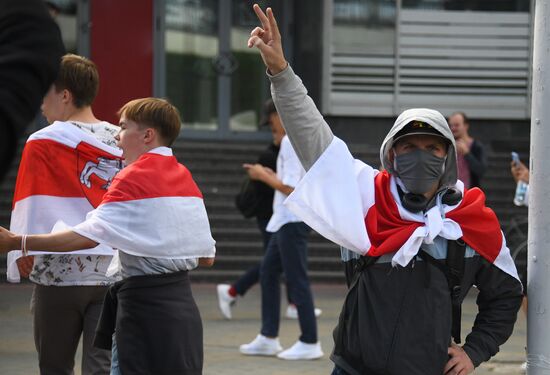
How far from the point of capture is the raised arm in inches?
139

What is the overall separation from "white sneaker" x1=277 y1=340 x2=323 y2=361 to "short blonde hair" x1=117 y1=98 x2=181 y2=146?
3.59 m

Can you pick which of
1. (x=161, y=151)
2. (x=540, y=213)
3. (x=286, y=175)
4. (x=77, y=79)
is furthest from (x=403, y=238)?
(x=286, y=175)

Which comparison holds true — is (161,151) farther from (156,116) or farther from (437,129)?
(437,129)

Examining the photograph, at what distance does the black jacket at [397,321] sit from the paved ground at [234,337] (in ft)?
13.3

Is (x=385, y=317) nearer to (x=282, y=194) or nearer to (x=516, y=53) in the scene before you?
(x=282, y=194)

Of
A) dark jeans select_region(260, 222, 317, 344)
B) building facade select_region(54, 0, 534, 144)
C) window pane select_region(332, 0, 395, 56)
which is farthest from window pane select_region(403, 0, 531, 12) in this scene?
dark jeans select_region(260, 222, 317, 344)

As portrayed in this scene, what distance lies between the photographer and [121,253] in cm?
448

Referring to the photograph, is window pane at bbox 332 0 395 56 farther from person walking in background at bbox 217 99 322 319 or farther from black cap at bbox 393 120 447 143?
black cap at bbox 393 120 447 143

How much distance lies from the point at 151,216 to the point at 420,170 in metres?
1.24

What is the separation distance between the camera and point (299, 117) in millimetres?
3584

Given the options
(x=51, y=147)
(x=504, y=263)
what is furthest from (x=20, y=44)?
(x=51, y=147)

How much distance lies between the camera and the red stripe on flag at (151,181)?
4.39 m

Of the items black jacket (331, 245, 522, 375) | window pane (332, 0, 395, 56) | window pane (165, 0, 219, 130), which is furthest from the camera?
window pane (165, 0, 219, 130)

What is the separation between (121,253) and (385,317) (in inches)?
54.0
